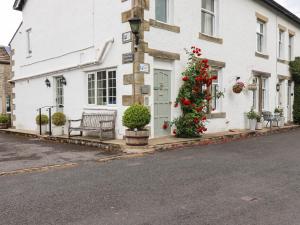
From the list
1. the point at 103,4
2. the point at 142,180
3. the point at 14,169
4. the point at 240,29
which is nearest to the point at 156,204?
the point at 142,180

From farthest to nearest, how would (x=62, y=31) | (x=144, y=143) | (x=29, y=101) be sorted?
1. (x=29, y=101)
2. (x=62, y=31)
3. (x=144, y=143)

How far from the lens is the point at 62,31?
13.2 meters

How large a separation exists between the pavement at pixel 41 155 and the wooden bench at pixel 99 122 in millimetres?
647

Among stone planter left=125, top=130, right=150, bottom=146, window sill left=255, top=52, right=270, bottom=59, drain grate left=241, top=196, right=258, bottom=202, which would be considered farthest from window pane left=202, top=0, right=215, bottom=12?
drain grate left=241, top=196, right=258, bottom=202

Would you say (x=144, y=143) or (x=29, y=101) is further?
(x=29, y=101)

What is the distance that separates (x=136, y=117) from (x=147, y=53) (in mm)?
2312

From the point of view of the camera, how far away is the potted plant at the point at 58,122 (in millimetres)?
12367

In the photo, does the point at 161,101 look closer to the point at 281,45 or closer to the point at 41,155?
the point at 41,155

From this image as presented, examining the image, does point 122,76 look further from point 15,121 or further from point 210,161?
point 15,121

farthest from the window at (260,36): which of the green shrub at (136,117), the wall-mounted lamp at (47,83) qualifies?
the wall-mounted lamp at (47,83)

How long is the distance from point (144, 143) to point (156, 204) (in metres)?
4.51

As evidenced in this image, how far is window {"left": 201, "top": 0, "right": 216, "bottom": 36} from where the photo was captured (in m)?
12.6

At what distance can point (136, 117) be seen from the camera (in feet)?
28.8

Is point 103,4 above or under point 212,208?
above
